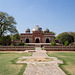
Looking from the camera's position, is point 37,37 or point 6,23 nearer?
point 6,23

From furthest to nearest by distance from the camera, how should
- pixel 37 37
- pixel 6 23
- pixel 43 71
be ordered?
pixel 37 37 → pixel 6 23 → pixel 43 71

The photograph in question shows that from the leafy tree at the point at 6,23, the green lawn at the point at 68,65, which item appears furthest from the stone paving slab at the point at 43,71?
the leafy tree at the point at 6,23

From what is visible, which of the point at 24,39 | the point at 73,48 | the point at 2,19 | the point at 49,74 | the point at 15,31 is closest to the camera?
the point at 49,74

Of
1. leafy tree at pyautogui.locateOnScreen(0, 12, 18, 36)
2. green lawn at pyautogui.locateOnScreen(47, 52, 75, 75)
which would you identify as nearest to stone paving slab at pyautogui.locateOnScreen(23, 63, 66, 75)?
green lawn at pyautogui.locateOnScreen(47, 52, 75, 75)

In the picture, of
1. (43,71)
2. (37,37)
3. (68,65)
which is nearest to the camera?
(43,71)

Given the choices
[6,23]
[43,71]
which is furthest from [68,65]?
[6,23]

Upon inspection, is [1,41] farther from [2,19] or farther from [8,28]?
[2,19]

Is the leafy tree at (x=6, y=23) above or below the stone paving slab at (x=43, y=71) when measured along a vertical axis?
above

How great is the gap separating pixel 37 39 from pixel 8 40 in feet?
38.1

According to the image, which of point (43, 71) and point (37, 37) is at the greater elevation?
point (37, 37)

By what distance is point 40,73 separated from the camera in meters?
4.09

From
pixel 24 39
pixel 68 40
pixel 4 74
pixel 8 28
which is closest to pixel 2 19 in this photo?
pixel 8 28

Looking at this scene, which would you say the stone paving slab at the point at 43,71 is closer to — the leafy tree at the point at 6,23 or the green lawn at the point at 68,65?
the green lawn at the point at 68,65

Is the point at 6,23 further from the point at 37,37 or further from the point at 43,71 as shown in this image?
the point at 43,71
